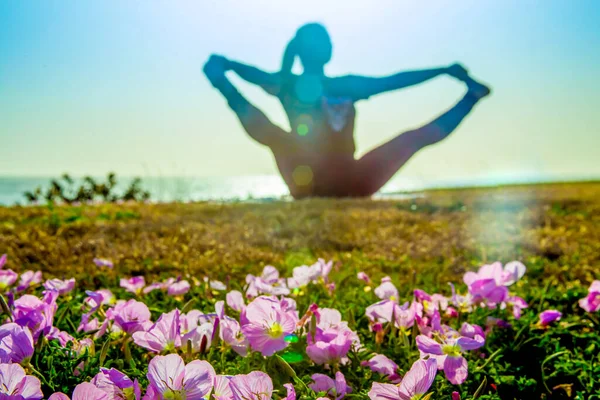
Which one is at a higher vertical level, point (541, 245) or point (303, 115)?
point (303, 115)

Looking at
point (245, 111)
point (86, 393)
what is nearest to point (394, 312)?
point (86, 393)

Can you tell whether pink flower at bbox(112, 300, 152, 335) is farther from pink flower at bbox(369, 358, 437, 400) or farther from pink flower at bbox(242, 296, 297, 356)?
pink flower at bbox(369, 358, 437, 400)

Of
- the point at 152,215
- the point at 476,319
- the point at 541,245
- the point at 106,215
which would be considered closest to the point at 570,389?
the point at 476,319

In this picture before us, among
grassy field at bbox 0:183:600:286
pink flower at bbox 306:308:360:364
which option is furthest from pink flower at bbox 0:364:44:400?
grassy field at bbox 0:183:600:286

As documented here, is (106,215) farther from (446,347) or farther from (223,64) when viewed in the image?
(446,347)

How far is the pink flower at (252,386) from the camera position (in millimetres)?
982

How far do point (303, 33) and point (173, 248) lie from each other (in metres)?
6.24

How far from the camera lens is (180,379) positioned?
99 cm

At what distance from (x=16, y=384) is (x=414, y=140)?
9.13 m

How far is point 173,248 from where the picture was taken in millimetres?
3635

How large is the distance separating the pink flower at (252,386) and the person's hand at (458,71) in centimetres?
918

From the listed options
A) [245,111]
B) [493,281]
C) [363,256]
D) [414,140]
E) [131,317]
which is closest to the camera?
[131,317]

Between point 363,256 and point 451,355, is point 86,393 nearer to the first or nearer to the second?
point 451,355

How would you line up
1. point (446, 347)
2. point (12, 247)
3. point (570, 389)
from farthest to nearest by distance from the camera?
point (12, 247) < point (570, 389) < point (446, 347)
